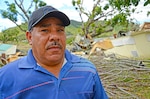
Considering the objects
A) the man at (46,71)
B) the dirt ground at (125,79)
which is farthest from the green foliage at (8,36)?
the man at (46,71)

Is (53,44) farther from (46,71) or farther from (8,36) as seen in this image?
(8,36)

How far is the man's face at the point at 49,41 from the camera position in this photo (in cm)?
140

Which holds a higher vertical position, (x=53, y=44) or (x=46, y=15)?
(x=46, y=15)

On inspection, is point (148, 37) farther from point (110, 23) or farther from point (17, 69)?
point (17, 69)

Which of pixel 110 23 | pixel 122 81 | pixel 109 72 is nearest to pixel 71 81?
pixel 122 81

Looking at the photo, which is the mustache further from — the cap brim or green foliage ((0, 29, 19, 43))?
green foliage ((0, 29, 19, 43))

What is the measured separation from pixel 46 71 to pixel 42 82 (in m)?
0.07

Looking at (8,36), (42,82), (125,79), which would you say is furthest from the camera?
(8,36)

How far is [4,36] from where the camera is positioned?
23.4 metres

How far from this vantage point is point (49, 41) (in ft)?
4.62

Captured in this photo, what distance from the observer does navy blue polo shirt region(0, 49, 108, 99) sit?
53.8 inches

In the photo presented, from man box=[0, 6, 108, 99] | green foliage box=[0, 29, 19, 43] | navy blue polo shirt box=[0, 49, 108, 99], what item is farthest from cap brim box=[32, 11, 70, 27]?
green foliage box=[0, 29, 19, 43]

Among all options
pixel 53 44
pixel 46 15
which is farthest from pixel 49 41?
pixel 46 15

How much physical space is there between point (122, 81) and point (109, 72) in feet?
2.68
